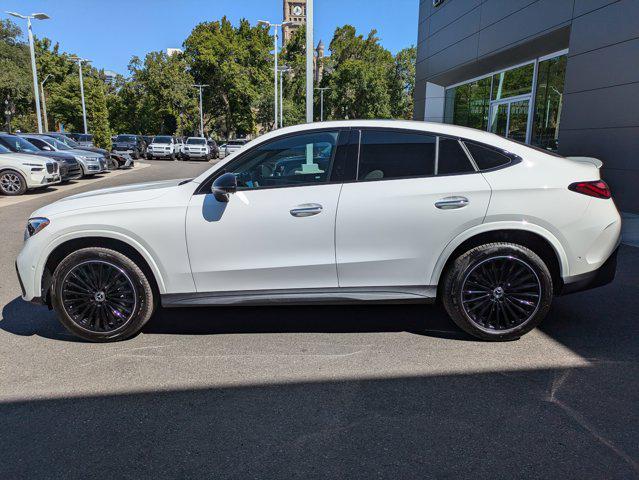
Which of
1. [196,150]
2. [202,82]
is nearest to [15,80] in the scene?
[202,82]

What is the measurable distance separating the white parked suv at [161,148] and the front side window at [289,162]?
34797 millimetres

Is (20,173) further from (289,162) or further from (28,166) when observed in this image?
(289,162)

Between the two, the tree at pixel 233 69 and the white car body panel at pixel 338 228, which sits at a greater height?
the tree at pixel 233 69

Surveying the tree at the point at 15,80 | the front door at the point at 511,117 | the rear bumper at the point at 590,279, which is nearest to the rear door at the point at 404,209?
the rear bumper at the point at 590,279

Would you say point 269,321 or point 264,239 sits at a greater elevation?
point 264,239

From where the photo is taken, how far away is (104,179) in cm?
1925

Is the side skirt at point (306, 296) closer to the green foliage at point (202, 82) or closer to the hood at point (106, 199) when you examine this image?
the hood at point (106, 199)

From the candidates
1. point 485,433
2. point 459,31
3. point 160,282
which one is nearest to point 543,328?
point 485,433

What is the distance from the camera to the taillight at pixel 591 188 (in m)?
3.79

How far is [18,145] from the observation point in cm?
1533

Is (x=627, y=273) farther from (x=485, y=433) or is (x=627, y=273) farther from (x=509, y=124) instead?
(x=509, y=124)

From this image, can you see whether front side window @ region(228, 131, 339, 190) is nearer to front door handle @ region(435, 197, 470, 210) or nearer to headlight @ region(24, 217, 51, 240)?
front door handle @ region(435, 197, 470, 210)

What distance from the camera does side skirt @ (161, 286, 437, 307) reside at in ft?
12.7

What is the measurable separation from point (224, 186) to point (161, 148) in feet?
115
